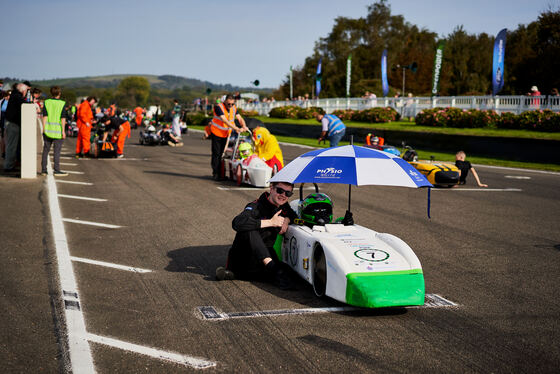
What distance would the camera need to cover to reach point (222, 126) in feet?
43.4

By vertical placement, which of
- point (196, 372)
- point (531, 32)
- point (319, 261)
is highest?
point (531, 32)

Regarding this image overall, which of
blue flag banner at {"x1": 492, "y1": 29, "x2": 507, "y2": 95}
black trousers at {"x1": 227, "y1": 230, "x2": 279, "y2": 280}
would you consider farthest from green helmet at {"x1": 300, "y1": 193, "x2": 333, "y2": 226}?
blue flag banner at {"x1": 492, "y1": 29, "x2": 507, "y2": 95}

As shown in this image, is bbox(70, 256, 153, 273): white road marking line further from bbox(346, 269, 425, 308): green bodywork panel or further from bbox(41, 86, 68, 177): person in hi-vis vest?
bbox(41, 86, 68, 177): person in hi-vis vest

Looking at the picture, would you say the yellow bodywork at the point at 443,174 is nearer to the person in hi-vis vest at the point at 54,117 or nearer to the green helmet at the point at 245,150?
the green helmet at the point at 245,150

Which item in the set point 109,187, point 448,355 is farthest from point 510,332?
point 109,187

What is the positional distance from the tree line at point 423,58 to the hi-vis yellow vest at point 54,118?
137 ft

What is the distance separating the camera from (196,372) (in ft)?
12.1

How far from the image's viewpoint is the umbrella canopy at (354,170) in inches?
198

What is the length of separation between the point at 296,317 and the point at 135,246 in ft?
10.4

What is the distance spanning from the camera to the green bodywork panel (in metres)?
4.70

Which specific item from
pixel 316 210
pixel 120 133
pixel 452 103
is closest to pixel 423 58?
pixel 452 103

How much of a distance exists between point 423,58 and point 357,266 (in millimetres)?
75749

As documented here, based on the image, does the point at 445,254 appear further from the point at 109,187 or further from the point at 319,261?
the point at 109,187

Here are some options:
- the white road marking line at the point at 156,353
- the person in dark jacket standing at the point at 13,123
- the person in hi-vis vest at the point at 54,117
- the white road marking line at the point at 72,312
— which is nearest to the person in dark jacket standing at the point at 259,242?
the white road marking line at the point at 72,312
